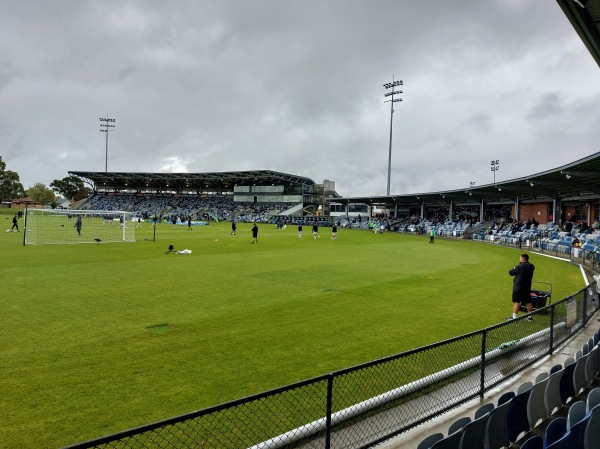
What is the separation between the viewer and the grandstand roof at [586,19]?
783 cm

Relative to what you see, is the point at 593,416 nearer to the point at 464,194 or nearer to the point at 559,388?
the point at 559,388

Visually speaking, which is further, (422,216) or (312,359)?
(422,216)

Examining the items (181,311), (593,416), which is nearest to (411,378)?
(593,416)

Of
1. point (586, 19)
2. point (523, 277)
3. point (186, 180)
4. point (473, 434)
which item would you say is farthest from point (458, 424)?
point (186, 180)

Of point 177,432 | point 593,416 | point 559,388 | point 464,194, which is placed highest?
point 464,194

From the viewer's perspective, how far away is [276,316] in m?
10.1

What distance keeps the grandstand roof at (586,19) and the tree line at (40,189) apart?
127478 millimetres

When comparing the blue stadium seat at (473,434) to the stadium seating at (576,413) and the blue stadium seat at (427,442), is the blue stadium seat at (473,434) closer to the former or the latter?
the blue stadium seat at (427,442)

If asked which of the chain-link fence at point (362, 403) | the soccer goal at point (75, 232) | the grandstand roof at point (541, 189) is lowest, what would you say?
the chain-link fence at point (362, 403)

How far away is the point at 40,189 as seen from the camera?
123 meters

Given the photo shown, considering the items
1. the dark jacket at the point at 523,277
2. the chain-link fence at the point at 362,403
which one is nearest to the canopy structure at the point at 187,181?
the dark jacket at the point at 523,277

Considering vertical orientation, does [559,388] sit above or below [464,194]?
below

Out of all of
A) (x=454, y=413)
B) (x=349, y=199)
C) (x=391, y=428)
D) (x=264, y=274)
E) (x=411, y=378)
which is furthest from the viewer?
(x=349, y=199)

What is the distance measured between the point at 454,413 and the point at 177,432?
3803 millimetres
